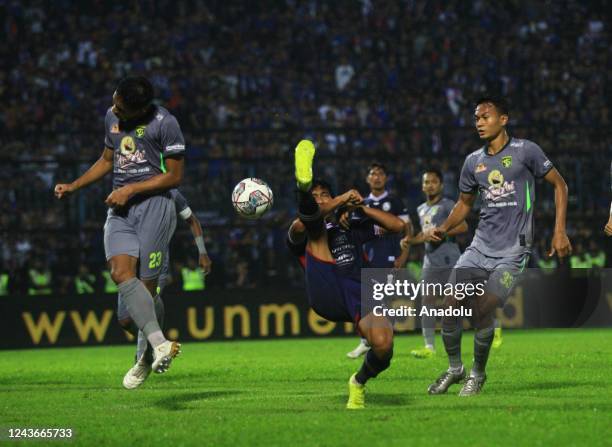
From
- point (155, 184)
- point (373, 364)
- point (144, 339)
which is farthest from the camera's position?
point (144, 339)

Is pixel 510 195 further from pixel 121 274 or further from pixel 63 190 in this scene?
pixel 63 190

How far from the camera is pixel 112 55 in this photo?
94.3ft

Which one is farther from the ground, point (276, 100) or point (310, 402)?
point (276, 100)

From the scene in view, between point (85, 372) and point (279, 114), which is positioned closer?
point (85, 372)

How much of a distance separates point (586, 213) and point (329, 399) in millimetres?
12167

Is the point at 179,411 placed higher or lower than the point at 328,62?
lower

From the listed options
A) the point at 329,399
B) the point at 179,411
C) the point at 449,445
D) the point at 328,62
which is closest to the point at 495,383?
the point at 329,399

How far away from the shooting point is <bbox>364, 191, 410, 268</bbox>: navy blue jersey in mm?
14376

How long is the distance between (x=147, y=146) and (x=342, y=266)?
1.99 meters

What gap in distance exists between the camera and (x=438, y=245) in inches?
608

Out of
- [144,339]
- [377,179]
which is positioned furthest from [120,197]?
[377,179]

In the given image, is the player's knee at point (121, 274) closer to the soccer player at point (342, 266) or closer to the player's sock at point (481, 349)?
the soccer player at point (342, 266)

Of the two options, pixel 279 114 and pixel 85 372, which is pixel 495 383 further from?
pixel 279 114

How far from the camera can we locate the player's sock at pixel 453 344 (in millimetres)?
9836
